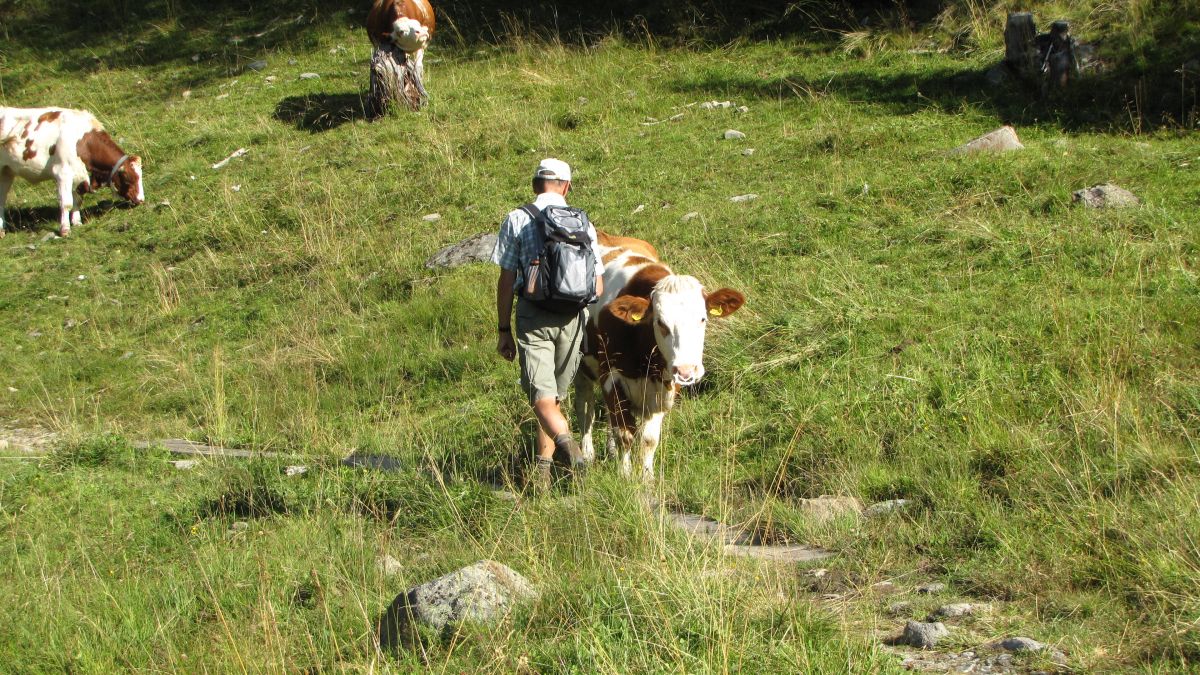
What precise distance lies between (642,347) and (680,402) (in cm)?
97

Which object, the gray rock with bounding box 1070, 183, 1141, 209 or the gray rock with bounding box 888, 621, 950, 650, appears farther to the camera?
the gray rock with bounding box 1070, 183, 1141, 209

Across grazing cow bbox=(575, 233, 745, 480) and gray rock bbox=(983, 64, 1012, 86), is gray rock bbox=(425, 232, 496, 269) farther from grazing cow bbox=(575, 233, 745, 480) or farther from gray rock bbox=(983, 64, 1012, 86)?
gray rock bbox=(983, 64, 1012, 86)

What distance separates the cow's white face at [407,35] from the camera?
1608cm

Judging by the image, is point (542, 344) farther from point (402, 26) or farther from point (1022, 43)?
point (402, 26)

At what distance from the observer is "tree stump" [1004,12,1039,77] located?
1291 cm

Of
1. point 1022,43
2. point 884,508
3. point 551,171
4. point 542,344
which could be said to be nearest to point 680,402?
point 542,344

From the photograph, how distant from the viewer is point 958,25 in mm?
15266

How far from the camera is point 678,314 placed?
6.74 meters

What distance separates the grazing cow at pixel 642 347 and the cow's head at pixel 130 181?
9.53 metres

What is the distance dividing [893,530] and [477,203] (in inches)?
320

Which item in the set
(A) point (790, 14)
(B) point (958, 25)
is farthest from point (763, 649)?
(A) point (790, 14)

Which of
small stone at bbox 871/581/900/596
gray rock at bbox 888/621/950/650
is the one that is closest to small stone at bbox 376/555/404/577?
small stone at bbox 871/581/900/596

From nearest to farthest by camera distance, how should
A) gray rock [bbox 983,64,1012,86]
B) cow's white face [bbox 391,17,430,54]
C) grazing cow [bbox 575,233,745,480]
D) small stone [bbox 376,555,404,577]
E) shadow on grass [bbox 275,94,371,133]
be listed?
1. small stone [bbox 376,555,404,577]
2. grazing cow [bbox 575,233,745,480]
3. gray rock [bbox 983,64,1012,86]
4. cow's white face [bbox 391,17,430,54]
5. shadow on grass [bbox 275,94,371,133]

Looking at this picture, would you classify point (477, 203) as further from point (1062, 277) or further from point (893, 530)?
point (893, 530)
